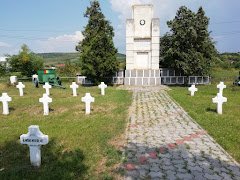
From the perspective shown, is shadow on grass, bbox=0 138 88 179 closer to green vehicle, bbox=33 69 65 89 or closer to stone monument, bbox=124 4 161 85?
green vehicle, bbox=33 69 65 89

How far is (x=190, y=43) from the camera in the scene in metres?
24.5

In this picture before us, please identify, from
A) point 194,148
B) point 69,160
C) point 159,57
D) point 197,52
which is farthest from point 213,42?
point 69,160

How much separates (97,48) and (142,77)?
4645 millimetres

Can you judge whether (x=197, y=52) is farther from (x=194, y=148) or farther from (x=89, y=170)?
(x=89, y=170)

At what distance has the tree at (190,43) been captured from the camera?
24234mm

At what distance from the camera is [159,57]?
2720 cm

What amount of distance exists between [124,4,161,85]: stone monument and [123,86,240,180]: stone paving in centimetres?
1539

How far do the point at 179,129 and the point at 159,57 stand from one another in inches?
742

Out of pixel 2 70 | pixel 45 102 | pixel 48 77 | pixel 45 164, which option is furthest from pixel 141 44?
pixel 45 164

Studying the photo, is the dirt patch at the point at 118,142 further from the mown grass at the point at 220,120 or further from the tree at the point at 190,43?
the tree at the point at 190,43

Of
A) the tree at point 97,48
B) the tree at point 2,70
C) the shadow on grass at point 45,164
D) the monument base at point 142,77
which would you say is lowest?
the shadow on grass at point 45,164

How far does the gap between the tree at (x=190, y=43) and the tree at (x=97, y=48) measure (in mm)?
5058

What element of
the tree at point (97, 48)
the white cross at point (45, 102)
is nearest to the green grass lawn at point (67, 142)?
the white cross at point (45, 102)

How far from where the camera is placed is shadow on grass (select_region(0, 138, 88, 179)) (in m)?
5.57
